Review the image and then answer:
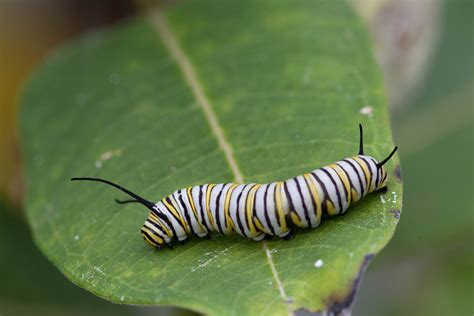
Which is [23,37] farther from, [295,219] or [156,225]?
[295,219]

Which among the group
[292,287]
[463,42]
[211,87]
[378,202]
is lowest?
[292,287]

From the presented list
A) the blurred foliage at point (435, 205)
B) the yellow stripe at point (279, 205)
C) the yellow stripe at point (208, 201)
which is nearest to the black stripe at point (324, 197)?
the yellow stripe at point (279, 205)

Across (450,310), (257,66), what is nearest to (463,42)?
(450,310)

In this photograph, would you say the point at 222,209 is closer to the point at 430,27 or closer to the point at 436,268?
the point at 430,27

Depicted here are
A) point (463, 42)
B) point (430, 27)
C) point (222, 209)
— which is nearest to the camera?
point (222, 209)

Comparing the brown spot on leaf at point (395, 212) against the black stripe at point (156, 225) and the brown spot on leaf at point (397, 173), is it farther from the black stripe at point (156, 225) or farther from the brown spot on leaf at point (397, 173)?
the black stripe at point (156, 225)

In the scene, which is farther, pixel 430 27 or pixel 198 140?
pixel 430 27

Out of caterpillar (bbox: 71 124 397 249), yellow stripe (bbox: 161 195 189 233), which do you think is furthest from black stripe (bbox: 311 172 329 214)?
yellow stripe (bbox: 161 195 189 233)
